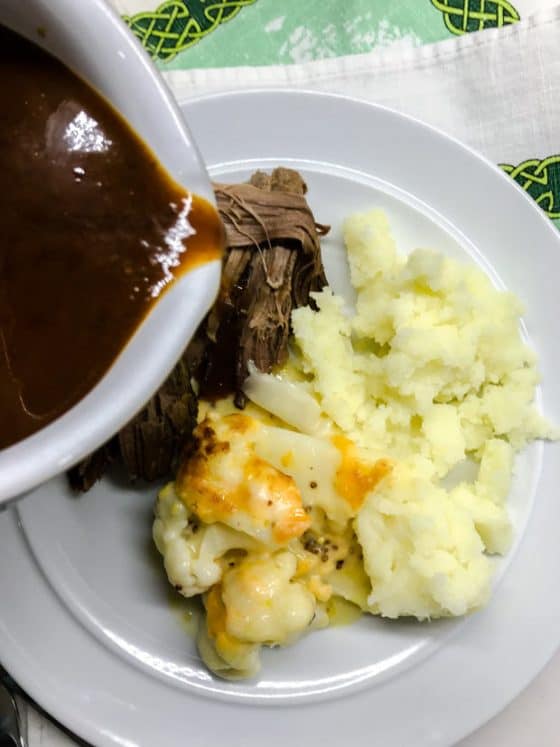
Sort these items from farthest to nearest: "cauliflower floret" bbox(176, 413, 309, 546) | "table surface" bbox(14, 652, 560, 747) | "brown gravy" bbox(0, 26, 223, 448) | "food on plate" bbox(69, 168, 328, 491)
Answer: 1. "table surface" bbox(14, 652, 560, 747)
2. "food on plate" bbox(69, 168, 328, 491)
3. "cauliflower floret" bbox(176, 413, 309, 546)
4. "brown gravy" bbox(0, 26, 223, 448)

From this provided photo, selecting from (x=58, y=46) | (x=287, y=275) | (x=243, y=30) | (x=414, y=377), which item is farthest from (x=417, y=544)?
(x=243, y=30)

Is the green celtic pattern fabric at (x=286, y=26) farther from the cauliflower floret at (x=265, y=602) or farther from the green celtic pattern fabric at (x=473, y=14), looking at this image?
the cauliflower floret at (x=265, y=602)

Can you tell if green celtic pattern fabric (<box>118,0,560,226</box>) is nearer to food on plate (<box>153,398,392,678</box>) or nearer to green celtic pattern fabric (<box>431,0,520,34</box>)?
green celtic pattern fabric (<box>431,0,520,34</box>)

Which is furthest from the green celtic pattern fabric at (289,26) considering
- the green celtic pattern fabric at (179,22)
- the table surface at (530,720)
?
the table surface at (530,720)

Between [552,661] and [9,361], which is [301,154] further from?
[552,661]

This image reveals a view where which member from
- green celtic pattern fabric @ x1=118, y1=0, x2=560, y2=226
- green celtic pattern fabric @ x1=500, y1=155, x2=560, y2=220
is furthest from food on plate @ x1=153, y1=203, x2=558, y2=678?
green celtic pattern fabric @ x1=118, y1=0, x2=560, y2=226

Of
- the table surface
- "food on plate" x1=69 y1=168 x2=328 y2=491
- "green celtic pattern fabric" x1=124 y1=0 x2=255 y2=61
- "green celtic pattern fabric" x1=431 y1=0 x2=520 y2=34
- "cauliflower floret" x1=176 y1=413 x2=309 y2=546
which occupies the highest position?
"green celtic pattern fabric" x1=124 y1=0 x2=255 y2=61
